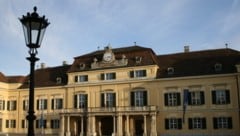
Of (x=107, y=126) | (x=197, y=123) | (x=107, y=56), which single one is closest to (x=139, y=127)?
(x=107, y=126)

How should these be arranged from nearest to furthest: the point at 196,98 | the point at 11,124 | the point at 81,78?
the point at 196,98 → the point at 81,78 → the point at 11,124

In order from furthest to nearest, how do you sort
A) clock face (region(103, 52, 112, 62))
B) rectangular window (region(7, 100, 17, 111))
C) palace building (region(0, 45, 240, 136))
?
rectangular window (region(7, 100, 17, 111)), clock face (region(103, 52, 112, 62)), palace building (region(0, 45, 240, 136))

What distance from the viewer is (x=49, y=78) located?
51438mm

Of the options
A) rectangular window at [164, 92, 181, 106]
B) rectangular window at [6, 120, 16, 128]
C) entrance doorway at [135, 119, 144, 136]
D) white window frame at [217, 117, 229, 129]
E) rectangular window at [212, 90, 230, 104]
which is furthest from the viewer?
rectangular window at [6, 120, 16, 128]

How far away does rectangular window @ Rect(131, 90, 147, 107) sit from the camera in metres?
42.0

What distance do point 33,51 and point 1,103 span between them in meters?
46.7

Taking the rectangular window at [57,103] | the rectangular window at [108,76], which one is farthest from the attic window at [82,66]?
the rectangular window at [57,103]

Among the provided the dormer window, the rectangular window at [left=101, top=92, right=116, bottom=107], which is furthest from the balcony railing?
the dormer window

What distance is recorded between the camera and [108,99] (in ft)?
146

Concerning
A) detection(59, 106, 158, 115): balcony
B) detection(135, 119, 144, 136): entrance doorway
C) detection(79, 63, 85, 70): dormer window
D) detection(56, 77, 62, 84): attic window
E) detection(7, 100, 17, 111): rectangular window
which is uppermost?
detection(79, 63, 85, 70): dormer window

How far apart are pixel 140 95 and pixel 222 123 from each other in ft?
34.0

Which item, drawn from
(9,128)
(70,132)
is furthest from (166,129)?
(9,128)

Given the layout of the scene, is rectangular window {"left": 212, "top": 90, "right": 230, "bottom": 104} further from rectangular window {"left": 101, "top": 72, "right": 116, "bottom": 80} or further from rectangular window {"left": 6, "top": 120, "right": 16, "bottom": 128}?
rectangular window {"left": 6, "top": 120, "right": 16, "bottom": 128}

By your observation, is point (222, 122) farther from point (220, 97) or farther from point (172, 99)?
point (172, 99)
